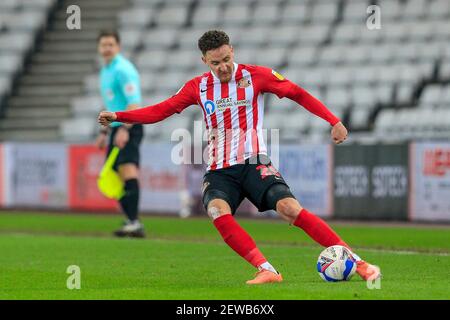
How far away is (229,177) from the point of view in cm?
876

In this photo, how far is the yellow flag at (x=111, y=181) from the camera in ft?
46.1

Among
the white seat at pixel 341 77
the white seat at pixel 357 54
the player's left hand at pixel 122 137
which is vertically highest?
the white seat at pixel 357 54

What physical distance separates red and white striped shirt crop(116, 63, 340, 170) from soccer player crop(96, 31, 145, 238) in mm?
4856

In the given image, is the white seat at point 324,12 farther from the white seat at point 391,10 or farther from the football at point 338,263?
the football at point 338,263

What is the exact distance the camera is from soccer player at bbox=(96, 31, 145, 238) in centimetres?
1377

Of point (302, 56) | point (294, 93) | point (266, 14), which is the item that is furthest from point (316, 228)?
point (266, 14)

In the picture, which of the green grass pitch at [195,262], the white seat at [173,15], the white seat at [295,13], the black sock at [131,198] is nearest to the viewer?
the green grass pitch at [195,262]

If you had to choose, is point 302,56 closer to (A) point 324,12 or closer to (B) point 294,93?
(A) point 324,12

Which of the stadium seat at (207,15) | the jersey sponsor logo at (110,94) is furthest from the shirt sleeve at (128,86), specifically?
the stadium seat at (207,15)

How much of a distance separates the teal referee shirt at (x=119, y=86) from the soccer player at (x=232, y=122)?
15.9 ft

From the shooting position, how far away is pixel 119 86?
13.9 metres

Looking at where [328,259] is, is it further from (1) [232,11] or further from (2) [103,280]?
(1) [232,11]

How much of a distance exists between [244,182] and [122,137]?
5.13m
